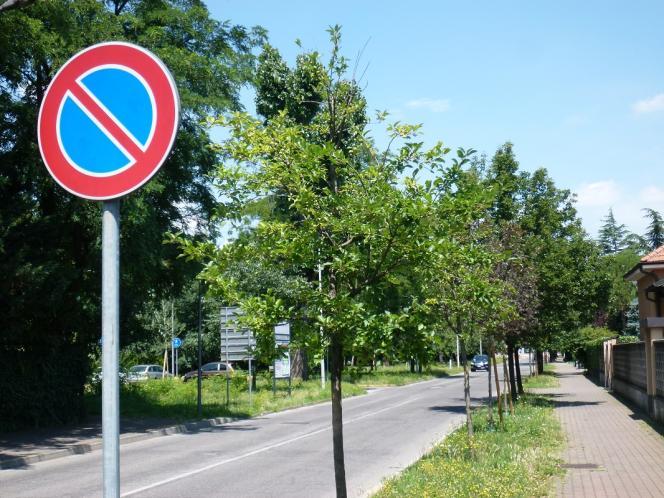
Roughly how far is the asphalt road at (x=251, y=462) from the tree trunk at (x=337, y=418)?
14.6 feet

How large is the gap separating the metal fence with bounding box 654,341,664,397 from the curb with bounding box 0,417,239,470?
40.7 ft

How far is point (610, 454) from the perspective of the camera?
1398 cm

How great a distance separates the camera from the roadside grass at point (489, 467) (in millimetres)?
9049

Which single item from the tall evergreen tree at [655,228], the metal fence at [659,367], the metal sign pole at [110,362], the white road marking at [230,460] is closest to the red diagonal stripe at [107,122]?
the metal sign pole at [110,362]

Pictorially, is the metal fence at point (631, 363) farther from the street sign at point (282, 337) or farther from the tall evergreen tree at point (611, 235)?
the tall evergreen tree at point (611, 235)

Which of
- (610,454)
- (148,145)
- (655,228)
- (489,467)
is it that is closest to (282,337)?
(489,467)

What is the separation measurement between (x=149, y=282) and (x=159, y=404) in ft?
25.0

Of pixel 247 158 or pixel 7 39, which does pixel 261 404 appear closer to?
pixel 7 39

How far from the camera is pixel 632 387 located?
2708 centimetres

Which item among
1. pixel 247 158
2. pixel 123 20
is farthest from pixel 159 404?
pixel 247 158

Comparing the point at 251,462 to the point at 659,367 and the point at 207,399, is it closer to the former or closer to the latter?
the point at 659,367

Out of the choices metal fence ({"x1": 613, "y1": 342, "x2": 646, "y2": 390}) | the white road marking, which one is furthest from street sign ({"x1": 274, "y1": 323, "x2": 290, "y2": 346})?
metal fence ({"x1": 613, "y1": 342, "x2": 646, "y2": 390})

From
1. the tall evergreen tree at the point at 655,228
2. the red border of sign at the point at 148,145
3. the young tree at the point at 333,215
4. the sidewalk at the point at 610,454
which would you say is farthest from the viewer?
the tall evergreen tree at the point at 655,228

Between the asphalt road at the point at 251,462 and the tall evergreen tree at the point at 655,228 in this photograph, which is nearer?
the asphalt road at the point at 251,462
